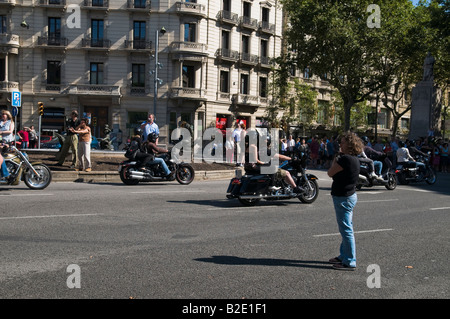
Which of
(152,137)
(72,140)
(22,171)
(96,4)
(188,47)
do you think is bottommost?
(22,171)

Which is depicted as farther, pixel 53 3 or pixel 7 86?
pixel 53 3

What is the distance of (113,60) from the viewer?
39469 millimetres

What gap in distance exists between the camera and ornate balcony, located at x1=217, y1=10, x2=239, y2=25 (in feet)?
137

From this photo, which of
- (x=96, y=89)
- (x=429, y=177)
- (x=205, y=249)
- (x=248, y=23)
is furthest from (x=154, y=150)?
(x=248, y=23)

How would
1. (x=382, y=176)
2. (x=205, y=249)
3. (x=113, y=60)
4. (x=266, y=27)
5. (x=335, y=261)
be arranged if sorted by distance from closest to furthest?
(x=335, y=261)
(x=205, y=249)
(x=382, y=176)
(x=113, y=60)
(x=266, y=27)

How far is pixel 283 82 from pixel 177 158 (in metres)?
26.3

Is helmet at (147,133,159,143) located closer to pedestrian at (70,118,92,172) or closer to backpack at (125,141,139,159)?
backpack at (125,141,139,159)

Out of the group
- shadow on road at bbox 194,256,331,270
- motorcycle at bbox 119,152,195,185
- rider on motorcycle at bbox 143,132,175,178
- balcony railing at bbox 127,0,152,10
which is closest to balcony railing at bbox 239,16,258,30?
balcony railing at bbox 127,0,152,10

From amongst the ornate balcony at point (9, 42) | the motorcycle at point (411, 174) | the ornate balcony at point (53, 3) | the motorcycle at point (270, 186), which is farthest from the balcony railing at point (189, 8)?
the motorcycle at point (270, 186)

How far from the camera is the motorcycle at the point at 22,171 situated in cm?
1121

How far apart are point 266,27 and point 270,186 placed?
1465 inches

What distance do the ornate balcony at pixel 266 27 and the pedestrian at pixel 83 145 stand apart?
32.8 metres

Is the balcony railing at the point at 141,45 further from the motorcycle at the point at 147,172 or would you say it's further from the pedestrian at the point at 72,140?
the motorcycle at the point at 147,172

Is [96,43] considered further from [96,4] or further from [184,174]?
[184,174]
